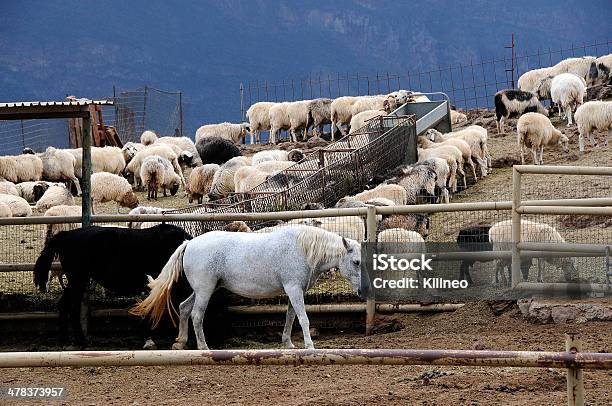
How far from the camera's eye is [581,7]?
5694 inches

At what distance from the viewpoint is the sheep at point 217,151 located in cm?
2858

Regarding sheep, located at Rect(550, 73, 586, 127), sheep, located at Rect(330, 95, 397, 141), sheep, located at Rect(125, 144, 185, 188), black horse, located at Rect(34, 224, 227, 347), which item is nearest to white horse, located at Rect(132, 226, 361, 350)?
black horse, located at Rect(34, 224, 227, 347)

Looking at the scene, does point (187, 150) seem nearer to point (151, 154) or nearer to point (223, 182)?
point (151, 154)

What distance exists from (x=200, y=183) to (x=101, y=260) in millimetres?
11390

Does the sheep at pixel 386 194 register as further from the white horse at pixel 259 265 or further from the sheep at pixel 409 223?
the white horse at pixel 259 265

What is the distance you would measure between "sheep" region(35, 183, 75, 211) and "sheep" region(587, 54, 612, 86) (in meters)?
16.2

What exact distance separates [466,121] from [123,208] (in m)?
11.2

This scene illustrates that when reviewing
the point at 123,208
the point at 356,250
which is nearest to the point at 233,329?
the point at 356,250

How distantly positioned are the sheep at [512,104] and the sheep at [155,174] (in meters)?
7.86

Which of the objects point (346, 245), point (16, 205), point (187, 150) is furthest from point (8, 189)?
point (346, 245)

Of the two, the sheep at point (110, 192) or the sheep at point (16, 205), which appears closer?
the sheep at point (16, 205)

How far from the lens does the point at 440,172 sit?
19.7 m

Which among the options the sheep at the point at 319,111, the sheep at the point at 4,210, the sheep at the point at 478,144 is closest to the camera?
the sheep at the point at 4,210

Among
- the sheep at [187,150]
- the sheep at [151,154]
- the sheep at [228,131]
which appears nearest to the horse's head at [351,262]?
the sheep at [151,154]
